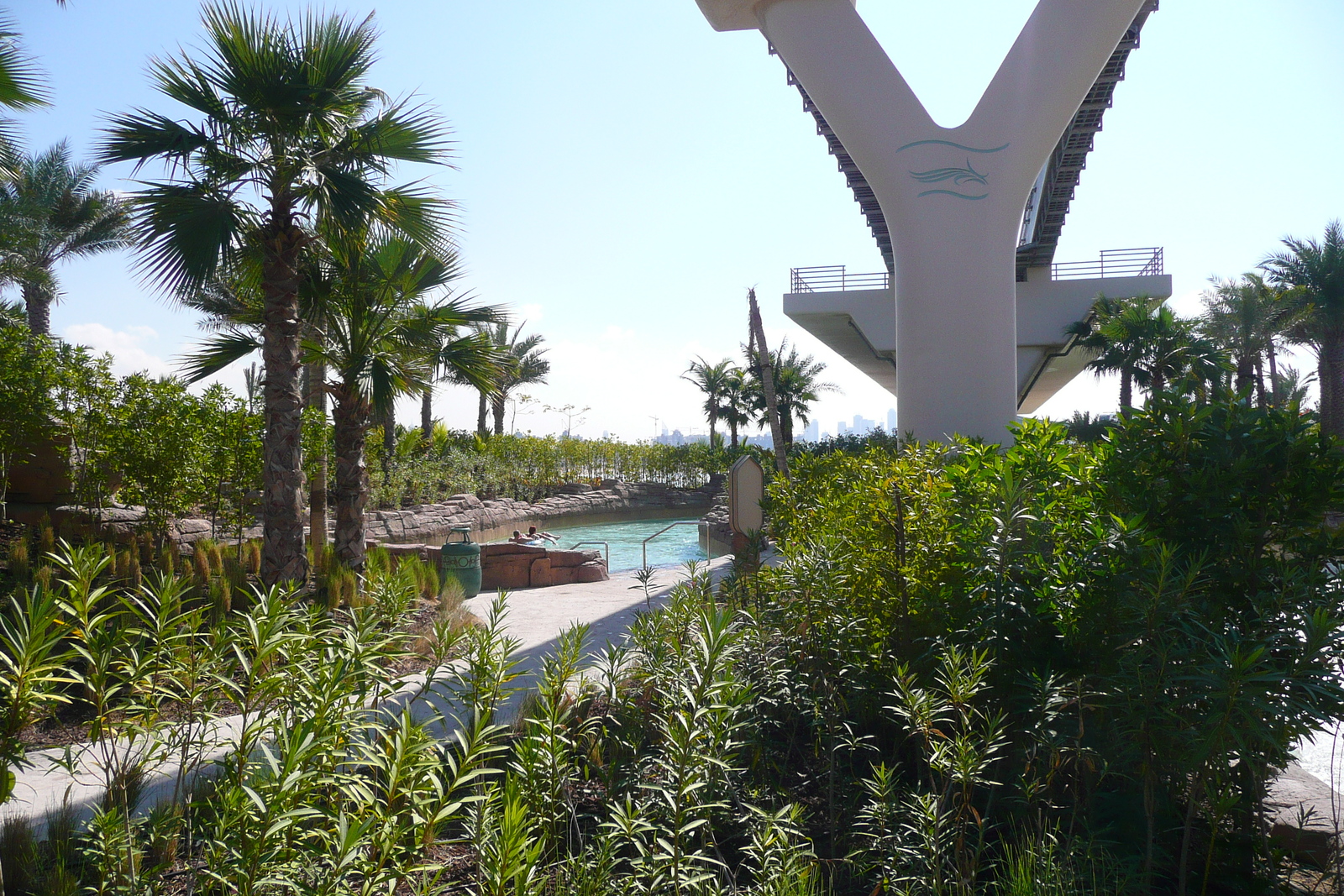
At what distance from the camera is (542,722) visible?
7.98 feet

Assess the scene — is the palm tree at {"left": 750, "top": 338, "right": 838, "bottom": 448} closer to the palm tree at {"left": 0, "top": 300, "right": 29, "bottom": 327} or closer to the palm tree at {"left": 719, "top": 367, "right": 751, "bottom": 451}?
the palm tree at {"left": 719, "top": 367, "right": 751, "bottom": 451}

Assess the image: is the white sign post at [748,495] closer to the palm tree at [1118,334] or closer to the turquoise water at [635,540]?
the turquoise water at [635,540]

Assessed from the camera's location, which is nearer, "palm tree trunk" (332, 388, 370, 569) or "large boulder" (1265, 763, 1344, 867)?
"large boulder" (1265, 763, 1344, 867)

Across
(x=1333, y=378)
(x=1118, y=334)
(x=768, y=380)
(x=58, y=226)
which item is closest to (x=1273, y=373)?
(x=1333, y=378)

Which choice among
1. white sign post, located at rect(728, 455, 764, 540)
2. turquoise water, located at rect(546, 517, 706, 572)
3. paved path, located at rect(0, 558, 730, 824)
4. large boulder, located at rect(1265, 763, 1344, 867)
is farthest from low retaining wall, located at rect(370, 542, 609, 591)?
large boulder, located at rect(1265, 763, 1344, 867)

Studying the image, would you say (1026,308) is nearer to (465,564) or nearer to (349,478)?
(465,564)

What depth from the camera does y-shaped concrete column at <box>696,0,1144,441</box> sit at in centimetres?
1049

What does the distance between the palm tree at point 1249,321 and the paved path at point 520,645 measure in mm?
24272

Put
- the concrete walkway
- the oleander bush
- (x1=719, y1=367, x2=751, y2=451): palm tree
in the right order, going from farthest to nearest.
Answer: (x1=719, y1=367, x2=751, y2=451): palm tree
the concrete walkway
the oleander bush

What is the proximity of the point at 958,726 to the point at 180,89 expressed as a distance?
8028 mm

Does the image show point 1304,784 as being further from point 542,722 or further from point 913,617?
point 542,722

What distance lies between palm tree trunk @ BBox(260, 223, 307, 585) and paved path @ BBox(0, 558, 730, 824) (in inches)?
80.2

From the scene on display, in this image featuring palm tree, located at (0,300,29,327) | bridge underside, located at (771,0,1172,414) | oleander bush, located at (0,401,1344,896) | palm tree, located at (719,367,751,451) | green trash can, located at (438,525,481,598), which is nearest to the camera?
oleander bush, located at (0,401,1344,896)

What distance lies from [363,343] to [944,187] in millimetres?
7868
